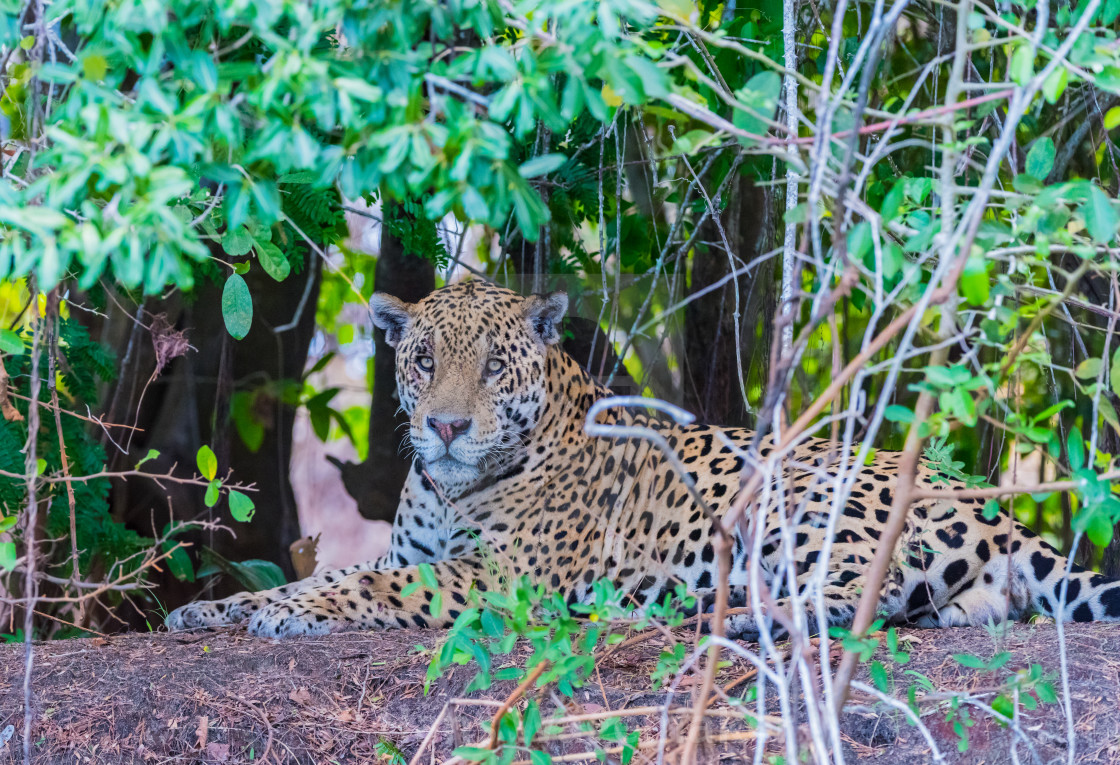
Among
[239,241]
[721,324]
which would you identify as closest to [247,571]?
[721,324]

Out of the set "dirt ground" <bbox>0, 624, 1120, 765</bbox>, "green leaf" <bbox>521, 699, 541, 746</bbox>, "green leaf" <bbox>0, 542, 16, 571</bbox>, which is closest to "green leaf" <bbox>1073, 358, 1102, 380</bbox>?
"dirt ground" <bbox>0, 624, 1120, 765</bbox>

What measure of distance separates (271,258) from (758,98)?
4.68 ft

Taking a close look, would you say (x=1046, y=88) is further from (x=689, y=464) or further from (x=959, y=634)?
(x=689, y=464)

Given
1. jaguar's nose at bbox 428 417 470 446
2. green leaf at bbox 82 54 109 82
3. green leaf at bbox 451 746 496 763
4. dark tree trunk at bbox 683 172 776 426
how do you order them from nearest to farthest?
1. green leaf at bbox 82 54 109 82
2. green leaf at bbox 451 746 496 763
3. jaguar's nose at bbox 428 417 470 446
4. dark tree trunk at bbox 683 172 776 426

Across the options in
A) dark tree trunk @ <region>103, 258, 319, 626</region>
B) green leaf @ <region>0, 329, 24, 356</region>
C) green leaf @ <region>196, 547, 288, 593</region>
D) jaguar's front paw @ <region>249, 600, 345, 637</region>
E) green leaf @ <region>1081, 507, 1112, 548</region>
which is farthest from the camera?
dark tree trunk @ <region>103, 258, 319, 626</region>

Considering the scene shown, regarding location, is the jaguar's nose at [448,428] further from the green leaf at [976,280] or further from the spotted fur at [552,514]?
the green leaf at [976,280]

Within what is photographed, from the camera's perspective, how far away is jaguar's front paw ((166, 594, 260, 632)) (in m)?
4.68

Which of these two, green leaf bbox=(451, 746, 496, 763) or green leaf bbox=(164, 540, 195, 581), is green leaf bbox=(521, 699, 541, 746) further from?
green leaf bbox=(164, 540, 195, 581)

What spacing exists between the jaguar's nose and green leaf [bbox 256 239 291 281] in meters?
1.67

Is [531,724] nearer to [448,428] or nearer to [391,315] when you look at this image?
[448,428]

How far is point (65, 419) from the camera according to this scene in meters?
5.18

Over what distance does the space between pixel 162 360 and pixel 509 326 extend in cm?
149

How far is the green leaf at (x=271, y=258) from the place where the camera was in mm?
2846

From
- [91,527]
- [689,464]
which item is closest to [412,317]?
[689,464]
